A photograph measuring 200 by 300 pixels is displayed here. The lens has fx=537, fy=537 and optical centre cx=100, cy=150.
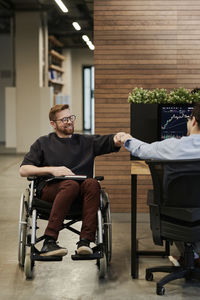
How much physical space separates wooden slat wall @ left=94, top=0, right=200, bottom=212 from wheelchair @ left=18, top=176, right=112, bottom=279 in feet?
6.24

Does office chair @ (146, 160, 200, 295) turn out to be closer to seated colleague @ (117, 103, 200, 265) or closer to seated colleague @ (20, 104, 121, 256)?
seated colleague @ (117, 103, 200, 265)

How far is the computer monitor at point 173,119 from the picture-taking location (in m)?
4.25

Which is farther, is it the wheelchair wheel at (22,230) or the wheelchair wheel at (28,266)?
the wheelchair wheel at (22,230)

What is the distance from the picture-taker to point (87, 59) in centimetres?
2211

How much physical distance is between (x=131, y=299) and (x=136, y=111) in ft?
5.62

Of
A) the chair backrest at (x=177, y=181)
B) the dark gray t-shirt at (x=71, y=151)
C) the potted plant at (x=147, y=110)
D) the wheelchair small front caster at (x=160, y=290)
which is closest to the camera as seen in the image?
the chair backrest at (x=177, y=181)

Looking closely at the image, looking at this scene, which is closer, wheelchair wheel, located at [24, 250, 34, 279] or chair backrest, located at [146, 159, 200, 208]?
chair backrest, located at [146, 159, 200, 208]

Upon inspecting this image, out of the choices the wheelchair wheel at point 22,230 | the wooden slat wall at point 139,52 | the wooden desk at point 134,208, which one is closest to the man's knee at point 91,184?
the wooden desk at point 134,208

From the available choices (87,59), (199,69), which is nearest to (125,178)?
(199,69)

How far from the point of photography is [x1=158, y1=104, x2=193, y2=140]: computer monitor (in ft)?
13.9

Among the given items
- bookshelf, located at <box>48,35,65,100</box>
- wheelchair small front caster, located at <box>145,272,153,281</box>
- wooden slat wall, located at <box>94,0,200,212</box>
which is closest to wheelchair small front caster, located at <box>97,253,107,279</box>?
wheelchair small front caster, located at <box>145,272,153,281</box>

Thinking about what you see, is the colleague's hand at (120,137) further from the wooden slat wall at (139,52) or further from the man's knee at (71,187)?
the wooden slat wall at (139,52)

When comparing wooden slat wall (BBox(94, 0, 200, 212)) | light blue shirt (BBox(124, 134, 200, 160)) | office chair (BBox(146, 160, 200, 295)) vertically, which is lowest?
office chair (BBox(146, 160, 200, 295))

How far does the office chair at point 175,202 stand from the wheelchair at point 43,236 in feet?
1.44
